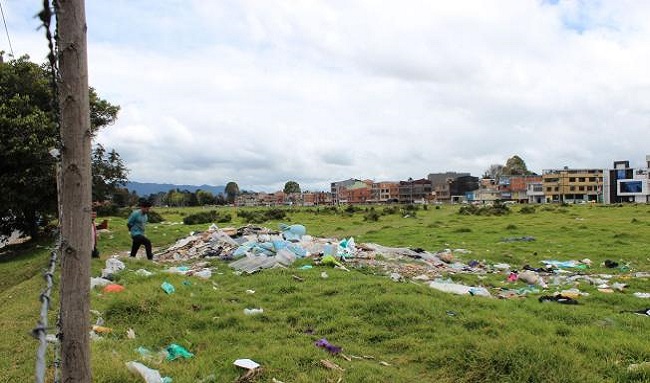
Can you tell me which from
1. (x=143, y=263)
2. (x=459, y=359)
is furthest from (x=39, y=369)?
(x=143, y=263)

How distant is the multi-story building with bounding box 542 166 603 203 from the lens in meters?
97.2

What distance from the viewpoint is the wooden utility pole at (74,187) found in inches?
85.7

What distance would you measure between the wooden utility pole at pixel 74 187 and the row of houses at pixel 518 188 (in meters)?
106

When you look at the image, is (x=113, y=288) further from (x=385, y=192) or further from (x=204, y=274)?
(x=385, y=192)

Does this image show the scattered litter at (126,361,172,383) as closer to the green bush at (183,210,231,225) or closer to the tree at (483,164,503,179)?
the green bush at (183,210,231,225)

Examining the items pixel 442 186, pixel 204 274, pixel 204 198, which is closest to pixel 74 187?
pixel 204 274

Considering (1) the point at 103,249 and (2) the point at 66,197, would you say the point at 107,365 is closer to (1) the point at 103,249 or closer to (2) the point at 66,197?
(2) the point at 66,197

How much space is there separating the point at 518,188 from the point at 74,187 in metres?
119

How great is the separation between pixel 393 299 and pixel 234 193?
160974 mm

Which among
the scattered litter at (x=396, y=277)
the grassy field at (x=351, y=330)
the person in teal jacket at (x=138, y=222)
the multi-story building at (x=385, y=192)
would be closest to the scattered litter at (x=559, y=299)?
the grassy field at (x=351, y=330)

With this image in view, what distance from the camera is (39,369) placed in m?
2.62

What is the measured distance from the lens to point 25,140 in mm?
16547

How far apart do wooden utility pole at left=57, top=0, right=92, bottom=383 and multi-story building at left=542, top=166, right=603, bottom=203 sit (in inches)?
4235

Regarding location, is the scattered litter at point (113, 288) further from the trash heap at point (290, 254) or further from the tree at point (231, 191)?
the tree at point (231, 191)
